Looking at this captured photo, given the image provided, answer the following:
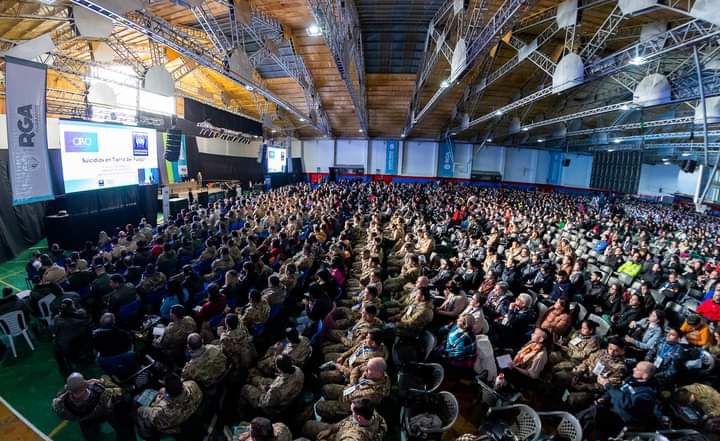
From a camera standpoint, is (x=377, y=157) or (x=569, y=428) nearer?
(x=569, y=428)

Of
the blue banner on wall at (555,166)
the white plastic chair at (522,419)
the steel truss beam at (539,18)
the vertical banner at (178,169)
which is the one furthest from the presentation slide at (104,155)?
the blue banner on wall at (555,166)

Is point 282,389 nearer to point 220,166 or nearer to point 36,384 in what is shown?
point 36,384

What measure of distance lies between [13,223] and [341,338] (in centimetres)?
Result: 955

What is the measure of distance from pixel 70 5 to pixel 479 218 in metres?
12.9

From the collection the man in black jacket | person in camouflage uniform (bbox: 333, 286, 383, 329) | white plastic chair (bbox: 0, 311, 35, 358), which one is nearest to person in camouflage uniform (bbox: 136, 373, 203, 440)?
person in camouflage uniform (bbox: 333, 286, 383, 329)

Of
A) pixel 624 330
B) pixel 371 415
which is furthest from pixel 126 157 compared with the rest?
pixel 624 330

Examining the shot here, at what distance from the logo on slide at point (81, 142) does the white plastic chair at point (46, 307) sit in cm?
584

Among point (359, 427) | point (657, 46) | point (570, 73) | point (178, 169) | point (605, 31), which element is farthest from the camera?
point (178, 169)

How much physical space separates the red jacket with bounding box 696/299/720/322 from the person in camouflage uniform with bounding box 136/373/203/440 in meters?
6.80

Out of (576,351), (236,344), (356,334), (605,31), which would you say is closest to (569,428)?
(576,351)

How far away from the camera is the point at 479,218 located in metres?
11.3

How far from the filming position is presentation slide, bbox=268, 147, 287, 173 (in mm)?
20578

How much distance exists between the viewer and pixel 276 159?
2156cm

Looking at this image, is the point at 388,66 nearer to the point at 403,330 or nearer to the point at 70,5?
the point at 70,5
